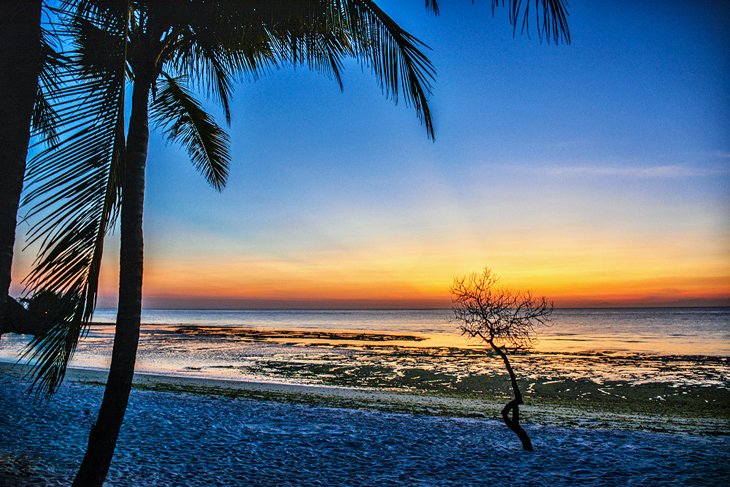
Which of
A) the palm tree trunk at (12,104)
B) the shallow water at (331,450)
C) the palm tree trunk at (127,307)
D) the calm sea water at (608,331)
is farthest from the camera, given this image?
the calm sea water at (608,331)

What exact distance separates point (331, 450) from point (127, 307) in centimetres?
528

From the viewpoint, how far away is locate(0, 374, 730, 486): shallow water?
7.58 metres

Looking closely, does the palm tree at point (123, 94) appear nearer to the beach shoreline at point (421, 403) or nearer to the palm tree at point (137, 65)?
the palm tree at point (137, 65)

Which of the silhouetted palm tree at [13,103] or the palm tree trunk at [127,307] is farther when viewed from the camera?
the palm tree trunk at [127,307]

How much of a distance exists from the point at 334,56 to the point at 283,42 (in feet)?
2.11

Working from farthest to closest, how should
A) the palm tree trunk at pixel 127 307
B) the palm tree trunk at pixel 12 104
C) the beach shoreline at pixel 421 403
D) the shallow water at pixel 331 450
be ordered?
the beach shoreline at pixel 421 403
the shallow water at pixel 331 450
the palm tree trunk at pixel 127 307
the palm tree trunk at pixel 12 104

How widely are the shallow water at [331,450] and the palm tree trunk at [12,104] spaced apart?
5.00 metres

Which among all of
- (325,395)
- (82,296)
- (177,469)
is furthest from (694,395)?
(82,296)

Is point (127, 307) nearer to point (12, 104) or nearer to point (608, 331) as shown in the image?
point (12, 104)

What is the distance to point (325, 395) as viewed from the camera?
16516 mm

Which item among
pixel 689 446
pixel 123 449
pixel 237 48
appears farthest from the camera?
pixel 689 446

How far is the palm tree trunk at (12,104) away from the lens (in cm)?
316

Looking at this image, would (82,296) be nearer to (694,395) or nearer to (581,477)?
(581,477)

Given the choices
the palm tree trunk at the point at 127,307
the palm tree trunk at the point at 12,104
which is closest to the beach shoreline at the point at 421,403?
the palm tree trunk at the point at 127,307
